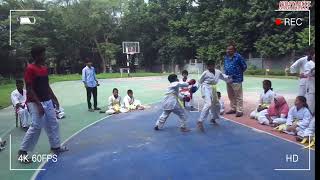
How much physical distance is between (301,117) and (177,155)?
2.16 meters

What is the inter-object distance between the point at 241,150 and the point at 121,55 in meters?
35.9

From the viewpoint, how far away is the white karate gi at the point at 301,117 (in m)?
5.94

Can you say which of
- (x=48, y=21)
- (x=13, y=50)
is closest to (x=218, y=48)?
(x=13, y=50)

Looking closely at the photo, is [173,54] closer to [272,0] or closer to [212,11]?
[212,11]

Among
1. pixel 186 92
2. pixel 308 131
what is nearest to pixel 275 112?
pixel 308 131

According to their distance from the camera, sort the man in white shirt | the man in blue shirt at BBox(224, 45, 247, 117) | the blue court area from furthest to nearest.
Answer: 1. the man in blue shirt at BBox(224, 45, 247, 117)
2. the man in white shirt
3. the blue court area

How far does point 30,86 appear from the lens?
5203mm

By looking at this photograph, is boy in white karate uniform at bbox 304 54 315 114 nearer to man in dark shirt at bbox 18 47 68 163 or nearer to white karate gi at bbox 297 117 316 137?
white karate gi at bbox 297 117 316 137

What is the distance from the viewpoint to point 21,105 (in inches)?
312

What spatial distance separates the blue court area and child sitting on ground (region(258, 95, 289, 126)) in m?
0.52

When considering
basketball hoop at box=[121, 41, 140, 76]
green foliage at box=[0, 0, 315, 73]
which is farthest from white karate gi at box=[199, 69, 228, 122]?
basketball hoop at box=[121, 41, 140, 76]

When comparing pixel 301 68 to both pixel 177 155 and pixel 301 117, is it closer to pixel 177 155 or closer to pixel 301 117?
pixel 301 117

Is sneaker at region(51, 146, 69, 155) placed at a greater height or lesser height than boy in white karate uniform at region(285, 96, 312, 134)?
lesser

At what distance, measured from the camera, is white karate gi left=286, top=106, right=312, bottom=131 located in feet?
19.5
